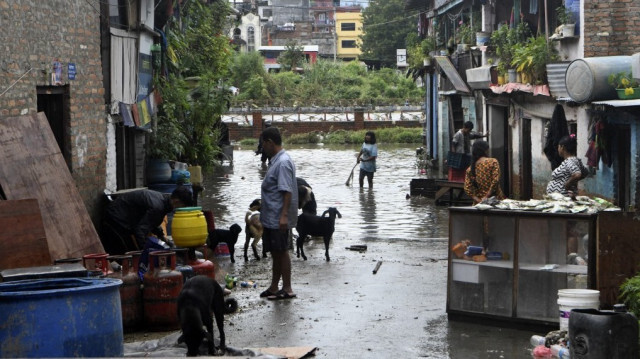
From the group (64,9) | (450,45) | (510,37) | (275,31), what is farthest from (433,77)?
(275,31)

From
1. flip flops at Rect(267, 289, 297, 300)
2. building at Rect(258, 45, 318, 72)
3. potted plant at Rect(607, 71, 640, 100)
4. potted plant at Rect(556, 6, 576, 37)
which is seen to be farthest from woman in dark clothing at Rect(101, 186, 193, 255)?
building at Rect(258, 45, 318, 72)

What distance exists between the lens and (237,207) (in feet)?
69.4

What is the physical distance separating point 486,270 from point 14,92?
5194 mm

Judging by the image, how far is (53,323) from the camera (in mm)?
7141

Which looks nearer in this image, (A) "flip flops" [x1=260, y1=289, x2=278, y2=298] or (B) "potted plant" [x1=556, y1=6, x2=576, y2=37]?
(A) "flip flops" [x1=260, y1=289, x2=278, y2=298]

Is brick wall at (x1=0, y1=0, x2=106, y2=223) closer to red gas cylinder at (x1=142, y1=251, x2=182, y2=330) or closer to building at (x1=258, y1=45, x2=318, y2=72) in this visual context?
red gas cylinder at (x1=142, y1=251, x2=182, y2=330)

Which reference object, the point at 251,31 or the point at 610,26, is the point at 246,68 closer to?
the point at 251,31

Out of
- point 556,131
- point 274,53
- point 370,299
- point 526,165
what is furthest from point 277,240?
point 274,53

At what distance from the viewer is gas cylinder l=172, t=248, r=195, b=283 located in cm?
1004

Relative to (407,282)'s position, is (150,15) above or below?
above

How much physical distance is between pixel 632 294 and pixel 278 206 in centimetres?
397

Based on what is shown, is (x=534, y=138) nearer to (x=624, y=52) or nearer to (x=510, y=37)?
(x=510, y=37)

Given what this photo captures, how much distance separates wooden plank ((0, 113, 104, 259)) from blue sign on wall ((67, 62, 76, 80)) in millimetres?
1574

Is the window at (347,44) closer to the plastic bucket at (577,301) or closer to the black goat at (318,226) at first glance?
the black goat at (318,226)
